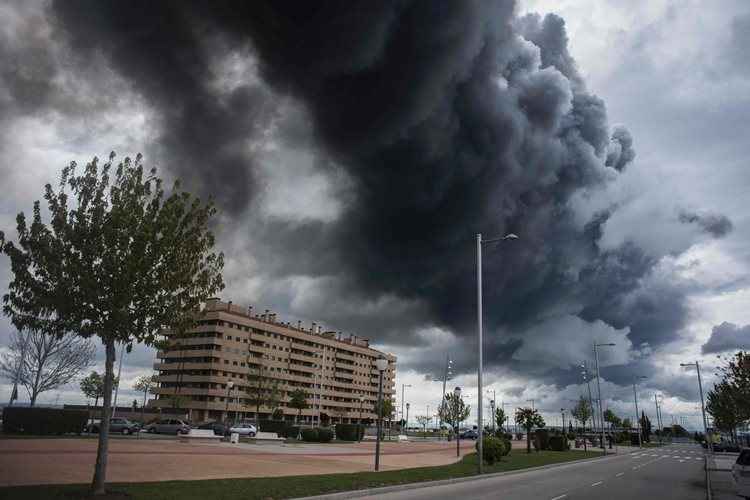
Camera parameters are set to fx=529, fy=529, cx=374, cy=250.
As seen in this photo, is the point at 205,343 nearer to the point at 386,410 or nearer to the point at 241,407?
the point at 241,407

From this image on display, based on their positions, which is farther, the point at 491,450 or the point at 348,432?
the point at 348,432

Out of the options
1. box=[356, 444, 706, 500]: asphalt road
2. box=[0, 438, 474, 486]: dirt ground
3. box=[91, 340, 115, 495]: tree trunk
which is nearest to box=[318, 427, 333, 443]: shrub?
box=[0, 438, 474, 486]: dirt ground

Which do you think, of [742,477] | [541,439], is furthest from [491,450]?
[541,439]

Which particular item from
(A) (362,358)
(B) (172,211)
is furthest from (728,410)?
(A) (362,358)

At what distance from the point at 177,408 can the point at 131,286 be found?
98.6 meters

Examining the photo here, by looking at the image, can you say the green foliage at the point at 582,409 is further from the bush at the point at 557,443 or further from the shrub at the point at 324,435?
the shrub at the point at 324,435

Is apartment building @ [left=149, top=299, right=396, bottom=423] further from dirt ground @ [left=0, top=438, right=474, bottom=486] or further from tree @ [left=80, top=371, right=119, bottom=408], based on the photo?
dirt ground @ [left=0, top=438, right=474, bottom=486]

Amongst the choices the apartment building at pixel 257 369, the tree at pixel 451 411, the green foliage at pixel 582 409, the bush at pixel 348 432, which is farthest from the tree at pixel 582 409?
the bush at pixel 348 432

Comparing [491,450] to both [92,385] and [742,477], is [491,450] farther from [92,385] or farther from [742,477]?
[92,385]

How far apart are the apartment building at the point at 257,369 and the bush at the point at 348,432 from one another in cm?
2762

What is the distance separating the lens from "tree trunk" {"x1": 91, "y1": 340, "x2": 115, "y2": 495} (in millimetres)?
12375

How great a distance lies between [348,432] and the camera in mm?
56094

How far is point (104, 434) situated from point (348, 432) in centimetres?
4591

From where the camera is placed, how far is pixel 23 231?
1290cm
